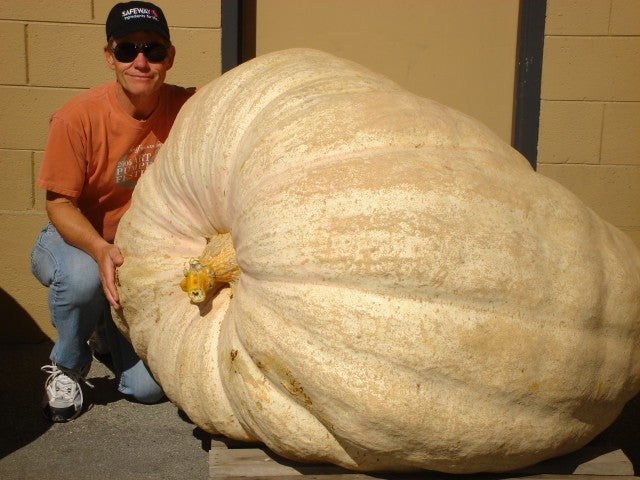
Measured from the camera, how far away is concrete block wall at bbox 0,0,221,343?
3461mm

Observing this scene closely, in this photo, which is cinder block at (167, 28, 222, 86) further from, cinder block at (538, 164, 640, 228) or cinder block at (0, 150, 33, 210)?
cinder block at (538, 164, 640, 228)

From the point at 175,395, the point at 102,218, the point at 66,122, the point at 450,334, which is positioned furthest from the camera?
the point at 102,218

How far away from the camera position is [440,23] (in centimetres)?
368

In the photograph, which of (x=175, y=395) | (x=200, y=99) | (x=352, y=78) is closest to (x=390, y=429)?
(x=175, y=395)

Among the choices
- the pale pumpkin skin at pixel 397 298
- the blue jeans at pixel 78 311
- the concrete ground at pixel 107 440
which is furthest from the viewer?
the blue jeans at pixel 78 311

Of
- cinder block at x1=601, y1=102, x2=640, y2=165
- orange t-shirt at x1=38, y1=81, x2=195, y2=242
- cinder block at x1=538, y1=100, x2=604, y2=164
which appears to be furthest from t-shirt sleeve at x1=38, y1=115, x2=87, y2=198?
cinder block at x1=601, y1=102, x2=640, y2=165

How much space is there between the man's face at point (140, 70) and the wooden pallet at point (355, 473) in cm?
140

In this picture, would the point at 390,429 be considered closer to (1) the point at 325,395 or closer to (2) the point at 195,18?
(1) the point at 325,395

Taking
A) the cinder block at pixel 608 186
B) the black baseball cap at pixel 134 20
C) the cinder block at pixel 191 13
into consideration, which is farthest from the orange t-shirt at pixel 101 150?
the cinder block at pixel 608 186

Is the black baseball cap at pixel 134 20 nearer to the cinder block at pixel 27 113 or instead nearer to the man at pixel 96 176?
the man at pixel 96 176

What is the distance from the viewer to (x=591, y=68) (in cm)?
356

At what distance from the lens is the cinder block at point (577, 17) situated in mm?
3506

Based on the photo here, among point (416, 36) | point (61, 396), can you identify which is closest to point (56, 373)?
point (61, 396)

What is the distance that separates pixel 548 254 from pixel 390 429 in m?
0.57
